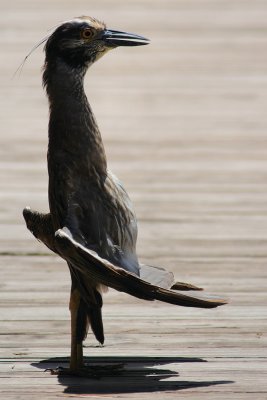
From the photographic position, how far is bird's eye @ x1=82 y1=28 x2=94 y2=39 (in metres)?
5.02

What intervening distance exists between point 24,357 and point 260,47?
7.88m

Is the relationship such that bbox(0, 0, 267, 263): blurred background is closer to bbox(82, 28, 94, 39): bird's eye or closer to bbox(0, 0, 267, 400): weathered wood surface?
bbox(0, 0, 267, 400): weathered wood surface

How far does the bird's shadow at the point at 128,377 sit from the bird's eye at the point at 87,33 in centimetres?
131

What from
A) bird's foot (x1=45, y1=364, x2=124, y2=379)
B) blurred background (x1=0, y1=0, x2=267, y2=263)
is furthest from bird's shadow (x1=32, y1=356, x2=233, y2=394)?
blurred background (x1=0, y1=0, x2=267, y2=263)

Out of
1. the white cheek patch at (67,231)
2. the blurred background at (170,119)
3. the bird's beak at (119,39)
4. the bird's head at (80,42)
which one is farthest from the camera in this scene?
the blurred background at (170,119)

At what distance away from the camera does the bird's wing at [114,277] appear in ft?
15.1

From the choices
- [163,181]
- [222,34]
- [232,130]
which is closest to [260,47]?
[222,34]

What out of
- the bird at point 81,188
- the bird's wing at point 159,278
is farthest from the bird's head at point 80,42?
the bird's wing at point 159,278

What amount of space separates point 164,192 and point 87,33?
3283 mm

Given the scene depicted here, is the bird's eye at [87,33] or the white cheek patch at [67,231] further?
the bird's eye at [87,33]

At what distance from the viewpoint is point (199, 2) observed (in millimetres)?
15156

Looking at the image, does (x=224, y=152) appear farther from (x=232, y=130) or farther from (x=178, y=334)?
(x=178, y=334)

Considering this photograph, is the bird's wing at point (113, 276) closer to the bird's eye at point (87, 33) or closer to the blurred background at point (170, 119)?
the bird's eye at point (87, 33)

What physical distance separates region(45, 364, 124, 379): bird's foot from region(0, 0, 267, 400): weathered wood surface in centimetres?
3
